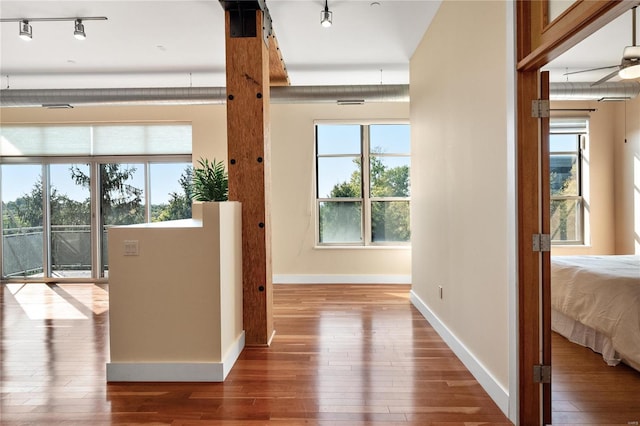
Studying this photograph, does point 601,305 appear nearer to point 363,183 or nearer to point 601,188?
point 601,188

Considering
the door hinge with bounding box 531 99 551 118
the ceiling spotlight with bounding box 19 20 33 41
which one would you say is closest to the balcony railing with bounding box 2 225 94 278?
the ceiling spotlight with bounding box 19 20 33 41

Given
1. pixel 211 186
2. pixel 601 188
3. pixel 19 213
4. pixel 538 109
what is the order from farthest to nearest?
pixel 19 213 < pixel 601 188 < pixel 211 186 < pixel 538 109

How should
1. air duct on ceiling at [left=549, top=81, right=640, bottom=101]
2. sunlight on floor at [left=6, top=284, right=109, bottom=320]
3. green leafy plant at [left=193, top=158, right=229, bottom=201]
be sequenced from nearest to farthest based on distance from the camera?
green leafy plant at [left=193, top=158, right=229, bottom=201], sunlight on floor at [left=6, top=284, right=109, bottom=320], air duct on ceiling at [left=549, top=81, right=640, bottom=101]

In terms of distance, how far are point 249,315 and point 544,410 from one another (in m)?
2.36

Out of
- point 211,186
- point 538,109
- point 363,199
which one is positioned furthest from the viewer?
point 363,199

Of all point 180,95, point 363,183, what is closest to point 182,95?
point 180,95

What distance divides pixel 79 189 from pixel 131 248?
498 cm

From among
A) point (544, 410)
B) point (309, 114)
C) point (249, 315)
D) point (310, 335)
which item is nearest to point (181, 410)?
point (249, 315)

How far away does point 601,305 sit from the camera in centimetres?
307

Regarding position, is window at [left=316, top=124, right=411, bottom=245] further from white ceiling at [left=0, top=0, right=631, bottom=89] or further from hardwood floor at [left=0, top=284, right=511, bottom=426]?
hardwood floor at [left=0, top=284, right=511, bottom=426]

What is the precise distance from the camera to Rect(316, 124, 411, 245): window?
649 centimetres

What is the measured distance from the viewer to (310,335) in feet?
12.4

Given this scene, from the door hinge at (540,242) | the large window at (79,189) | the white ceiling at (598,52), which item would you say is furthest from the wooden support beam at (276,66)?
the white ceiling at (598,52)

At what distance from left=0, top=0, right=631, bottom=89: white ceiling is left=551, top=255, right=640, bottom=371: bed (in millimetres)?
2715
